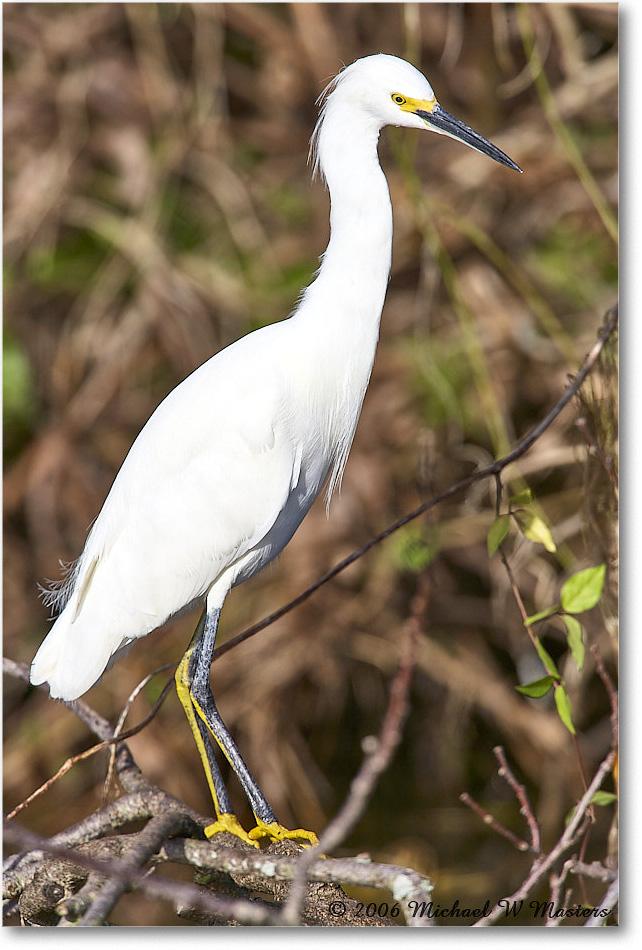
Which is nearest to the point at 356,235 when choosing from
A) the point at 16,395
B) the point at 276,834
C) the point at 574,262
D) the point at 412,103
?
the point at 412,103

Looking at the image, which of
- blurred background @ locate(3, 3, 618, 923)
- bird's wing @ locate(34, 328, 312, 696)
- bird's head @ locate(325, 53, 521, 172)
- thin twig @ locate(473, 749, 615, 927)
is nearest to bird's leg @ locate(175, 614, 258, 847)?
bird's wing @ locate(34, 328, 312, 696)

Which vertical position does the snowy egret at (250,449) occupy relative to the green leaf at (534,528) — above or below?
above

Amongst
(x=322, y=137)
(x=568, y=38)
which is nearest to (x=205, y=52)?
(x=568, y=38)

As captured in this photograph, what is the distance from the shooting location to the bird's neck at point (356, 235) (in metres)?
1.14

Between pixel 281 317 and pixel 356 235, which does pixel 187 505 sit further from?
pixel 281 317

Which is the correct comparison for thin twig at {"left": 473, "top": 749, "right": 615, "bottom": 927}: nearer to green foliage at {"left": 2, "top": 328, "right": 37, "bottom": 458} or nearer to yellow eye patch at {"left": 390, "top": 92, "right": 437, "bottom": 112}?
yellow eye patch at {"left": 390, "top": 92, "right": 437, "bottom": 112}

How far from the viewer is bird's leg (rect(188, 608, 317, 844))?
1.21 m

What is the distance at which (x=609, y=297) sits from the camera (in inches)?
90.7

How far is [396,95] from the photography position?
116 cm

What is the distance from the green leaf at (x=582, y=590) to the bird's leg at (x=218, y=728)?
45cm

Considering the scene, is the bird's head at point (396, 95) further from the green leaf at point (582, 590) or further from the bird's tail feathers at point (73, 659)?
the bird's tail feathers at point (73, 659)

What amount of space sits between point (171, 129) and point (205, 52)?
21cm

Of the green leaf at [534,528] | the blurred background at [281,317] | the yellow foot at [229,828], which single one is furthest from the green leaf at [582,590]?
the blurred background at [281,317]

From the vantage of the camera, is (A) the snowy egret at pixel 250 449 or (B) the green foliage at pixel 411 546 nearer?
(A) the snowy egret at pixel 250 449
